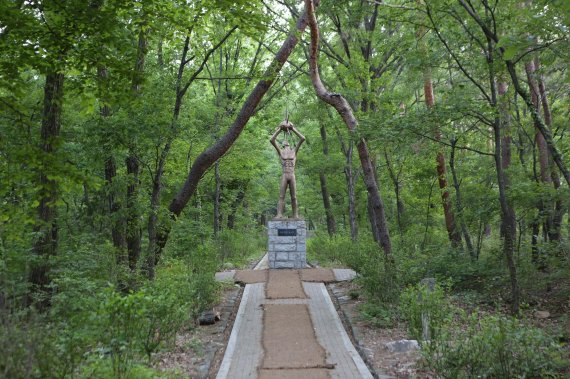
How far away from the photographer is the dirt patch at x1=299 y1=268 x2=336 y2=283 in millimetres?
11852

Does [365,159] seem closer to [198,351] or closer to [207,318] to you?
[207,318]

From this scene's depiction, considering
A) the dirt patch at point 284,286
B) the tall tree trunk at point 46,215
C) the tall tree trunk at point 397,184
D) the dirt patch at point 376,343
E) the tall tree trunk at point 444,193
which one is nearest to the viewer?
the dirt patch at point 376,343

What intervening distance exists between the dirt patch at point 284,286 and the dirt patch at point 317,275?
19 centimetres

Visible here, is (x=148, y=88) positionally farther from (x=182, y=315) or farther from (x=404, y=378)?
(x=404, y=378)

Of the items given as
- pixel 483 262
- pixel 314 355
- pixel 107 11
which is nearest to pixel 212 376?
pixel 314 355

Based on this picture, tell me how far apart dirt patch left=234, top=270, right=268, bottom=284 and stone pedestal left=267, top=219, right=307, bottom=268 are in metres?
1.05

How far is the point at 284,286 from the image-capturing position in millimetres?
11203

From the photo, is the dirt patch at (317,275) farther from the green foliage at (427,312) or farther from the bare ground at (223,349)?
the green foliage at (427,312)

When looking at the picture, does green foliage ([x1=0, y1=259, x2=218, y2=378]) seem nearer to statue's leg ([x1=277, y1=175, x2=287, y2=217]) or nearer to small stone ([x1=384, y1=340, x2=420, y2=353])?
small stone ([x1=384, y1=340, x2=420, y2=353])

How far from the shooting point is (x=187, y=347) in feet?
21.4

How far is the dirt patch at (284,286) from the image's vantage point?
33.8ft

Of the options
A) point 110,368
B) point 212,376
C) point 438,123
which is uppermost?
point 438,123

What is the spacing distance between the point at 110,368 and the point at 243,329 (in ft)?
12.4

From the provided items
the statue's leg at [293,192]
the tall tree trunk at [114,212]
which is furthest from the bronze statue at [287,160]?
the tall tree trunk at [114,212]
